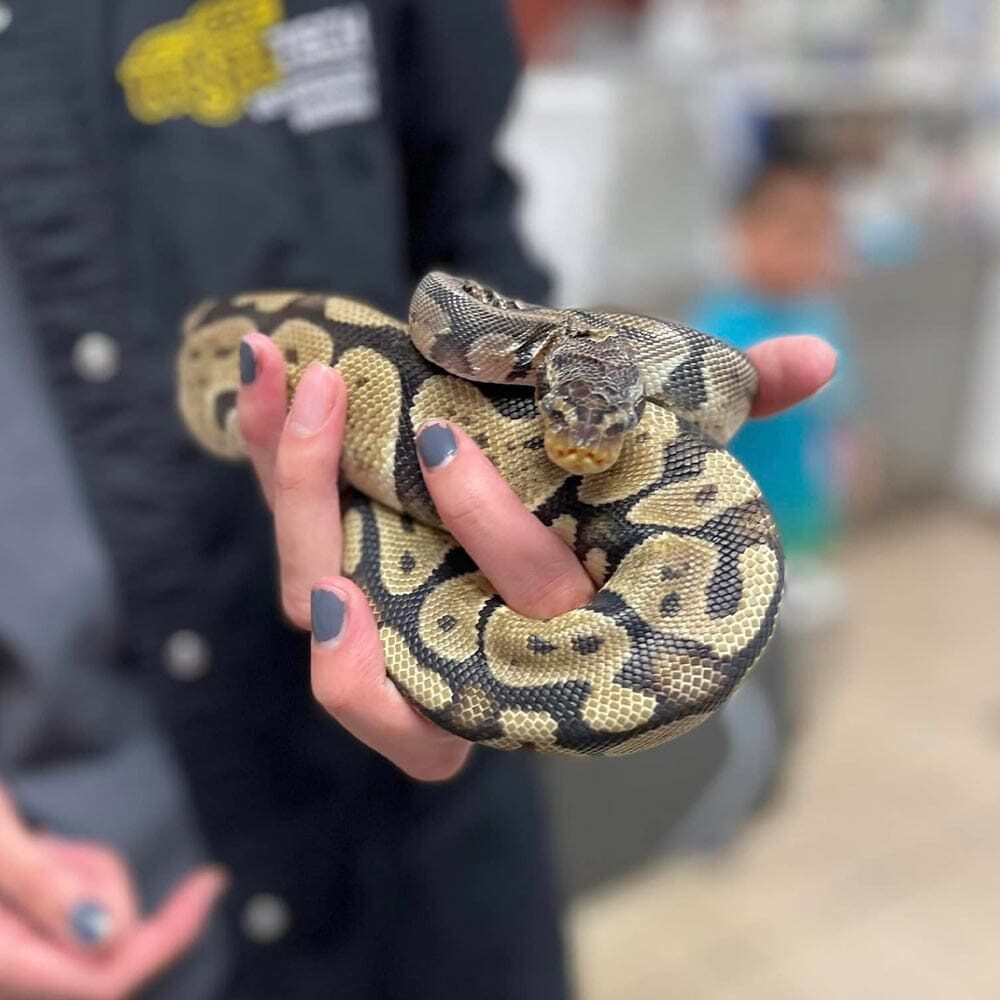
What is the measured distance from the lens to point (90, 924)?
3.41 ft

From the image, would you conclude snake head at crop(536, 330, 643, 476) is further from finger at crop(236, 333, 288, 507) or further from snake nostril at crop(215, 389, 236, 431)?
snake nostril at crop(215, 389, 236, 431)

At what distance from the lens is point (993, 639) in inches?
132

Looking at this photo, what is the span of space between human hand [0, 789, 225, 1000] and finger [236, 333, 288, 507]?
0.49 meters

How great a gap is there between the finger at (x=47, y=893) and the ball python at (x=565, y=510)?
0.50m

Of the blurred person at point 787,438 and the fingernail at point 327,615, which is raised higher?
the fingernail at point 327,615

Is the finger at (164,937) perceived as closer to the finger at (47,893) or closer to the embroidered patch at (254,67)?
the finger at (47,893)

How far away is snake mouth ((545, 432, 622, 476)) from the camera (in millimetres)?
685

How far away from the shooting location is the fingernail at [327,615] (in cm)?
70

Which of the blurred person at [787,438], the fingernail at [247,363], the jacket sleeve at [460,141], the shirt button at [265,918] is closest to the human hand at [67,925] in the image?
the shirt button at [265,918]

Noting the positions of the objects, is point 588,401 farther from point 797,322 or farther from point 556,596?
point 797,322

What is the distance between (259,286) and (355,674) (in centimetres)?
55

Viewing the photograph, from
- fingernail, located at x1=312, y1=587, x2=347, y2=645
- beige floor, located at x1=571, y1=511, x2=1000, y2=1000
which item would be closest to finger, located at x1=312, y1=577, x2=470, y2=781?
fingernail, located at x1=312, y1=587, x2=347, y2=645

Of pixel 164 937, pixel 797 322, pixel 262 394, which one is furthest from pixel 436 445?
pixel 797 322

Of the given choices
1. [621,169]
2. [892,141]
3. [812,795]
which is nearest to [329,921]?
[812,795]
